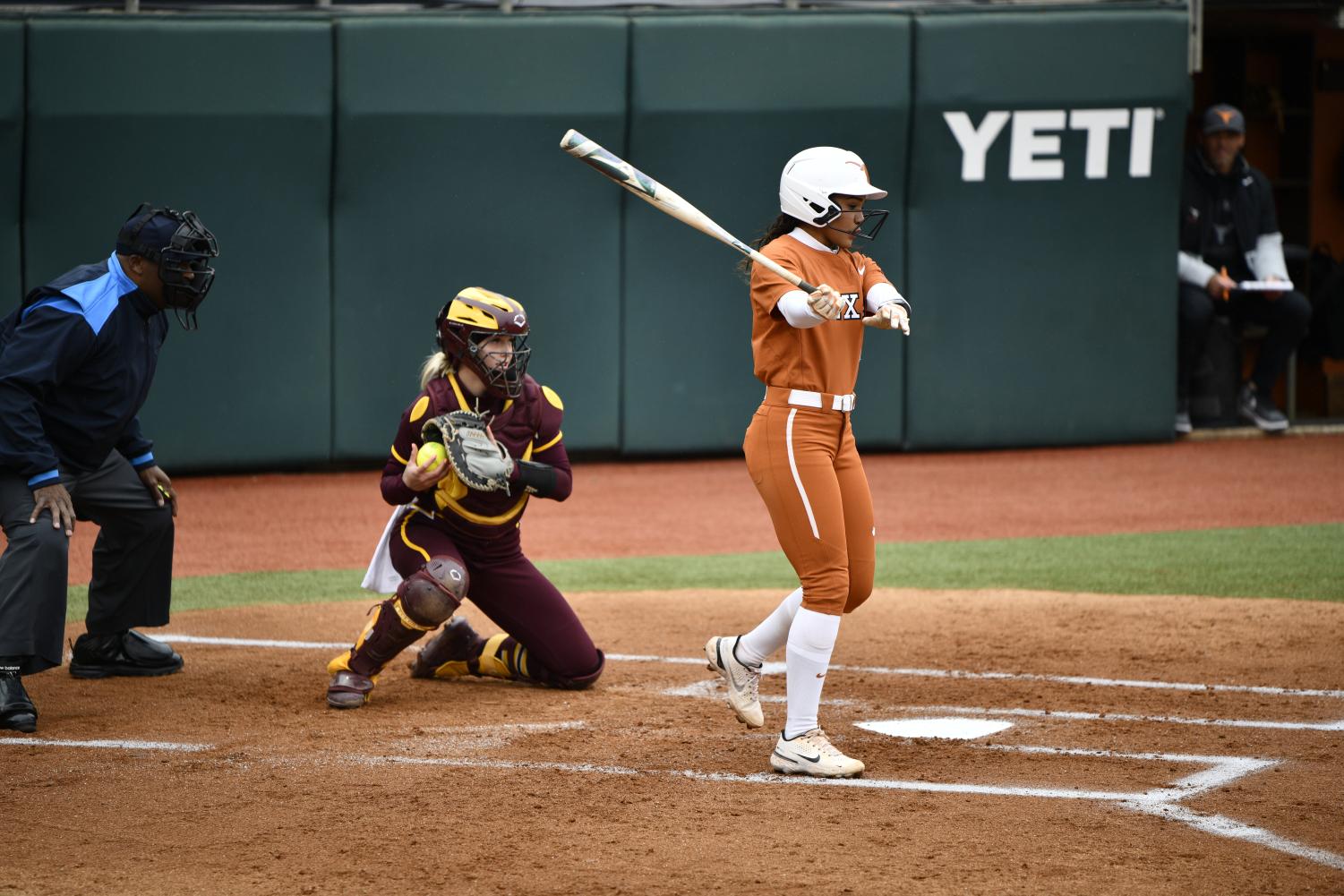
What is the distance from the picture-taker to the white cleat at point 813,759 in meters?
5.04

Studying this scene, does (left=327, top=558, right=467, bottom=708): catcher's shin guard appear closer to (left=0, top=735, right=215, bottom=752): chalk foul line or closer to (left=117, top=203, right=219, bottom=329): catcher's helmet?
(left=0, top=735, right=215, bottom=752): chalk foul line

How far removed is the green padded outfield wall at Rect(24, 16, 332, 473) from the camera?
1191 cm

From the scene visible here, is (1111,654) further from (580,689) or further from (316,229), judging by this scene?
(316,229)

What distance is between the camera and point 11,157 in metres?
11.8

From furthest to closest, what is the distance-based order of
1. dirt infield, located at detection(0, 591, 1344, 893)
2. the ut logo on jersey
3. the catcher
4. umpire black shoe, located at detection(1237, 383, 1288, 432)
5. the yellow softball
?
1. umpire black shoe, located at detection(1237, 383, 1288, 432)
2. the catcher
3. the yellow softball
4. the ut logo on jersey
5. dirt infield, located at detection(0, 591, 1344, 893)

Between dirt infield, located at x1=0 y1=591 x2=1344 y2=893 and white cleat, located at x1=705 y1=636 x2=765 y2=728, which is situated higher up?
white cleat, located at x1=705 y1=636 x2=765 y2=728

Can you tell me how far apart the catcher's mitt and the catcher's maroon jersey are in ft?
0.37

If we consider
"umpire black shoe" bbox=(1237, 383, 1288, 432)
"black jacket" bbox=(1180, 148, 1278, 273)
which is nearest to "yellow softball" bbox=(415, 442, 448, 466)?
"black jacket" bbox=(1180, 148, 1278, 273)

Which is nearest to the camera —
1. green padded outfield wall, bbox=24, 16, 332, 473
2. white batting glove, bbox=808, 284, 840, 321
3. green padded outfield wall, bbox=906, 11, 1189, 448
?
white batting glove, bbox=808, 284, 840, 321

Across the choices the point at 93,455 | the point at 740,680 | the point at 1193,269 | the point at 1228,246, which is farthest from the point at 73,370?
the point at 1228,246

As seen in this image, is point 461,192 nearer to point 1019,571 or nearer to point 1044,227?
point 1044,227

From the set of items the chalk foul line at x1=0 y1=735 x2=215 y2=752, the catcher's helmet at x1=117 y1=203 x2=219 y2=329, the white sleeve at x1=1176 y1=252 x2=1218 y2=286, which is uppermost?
the white sleeve at x1=1176 y1=252 x2=1218 y2=286

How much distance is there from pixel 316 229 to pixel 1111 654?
763cm

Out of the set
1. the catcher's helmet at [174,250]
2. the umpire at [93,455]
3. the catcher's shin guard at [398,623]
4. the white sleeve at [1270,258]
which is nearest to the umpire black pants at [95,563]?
the umpire at [93,455]
